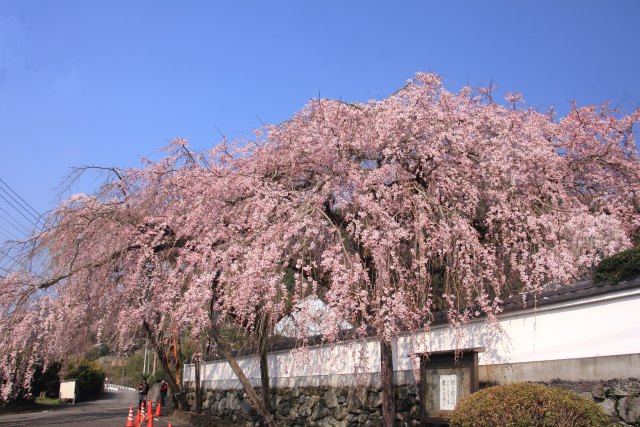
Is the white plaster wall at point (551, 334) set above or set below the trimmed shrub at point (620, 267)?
below

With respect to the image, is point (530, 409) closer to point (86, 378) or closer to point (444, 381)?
point (444, 381)

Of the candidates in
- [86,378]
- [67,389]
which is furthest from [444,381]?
[86,378]

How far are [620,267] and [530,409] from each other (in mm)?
2237

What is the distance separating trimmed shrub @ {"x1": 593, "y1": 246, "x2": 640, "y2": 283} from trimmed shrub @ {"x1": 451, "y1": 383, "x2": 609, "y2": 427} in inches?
65.3

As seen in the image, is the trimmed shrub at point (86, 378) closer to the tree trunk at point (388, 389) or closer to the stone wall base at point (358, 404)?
the stone wall base at point (358, 404)

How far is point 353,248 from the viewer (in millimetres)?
9984

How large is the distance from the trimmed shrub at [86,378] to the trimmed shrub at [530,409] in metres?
38.1

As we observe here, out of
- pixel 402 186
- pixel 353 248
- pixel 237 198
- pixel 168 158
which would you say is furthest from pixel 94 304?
pixel 402 186

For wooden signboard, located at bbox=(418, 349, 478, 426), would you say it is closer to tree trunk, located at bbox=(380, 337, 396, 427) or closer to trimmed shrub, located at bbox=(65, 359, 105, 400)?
tree trunk, located at bbox=(380, 337, 396, 427)

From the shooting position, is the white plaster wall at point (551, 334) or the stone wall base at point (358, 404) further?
the white plaster wall at point (551, 334)

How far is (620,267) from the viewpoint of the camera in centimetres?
746

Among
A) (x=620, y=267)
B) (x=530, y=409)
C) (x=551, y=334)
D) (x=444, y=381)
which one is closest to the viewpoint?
(x=530, y=409)

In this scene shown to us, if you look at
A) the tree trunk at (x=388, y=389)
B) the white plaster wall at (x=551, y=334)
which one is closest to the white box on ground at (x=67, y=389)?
the white plaster wall at (x=551, y=334)

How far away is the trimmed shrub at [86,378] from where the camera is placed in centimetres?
4091
